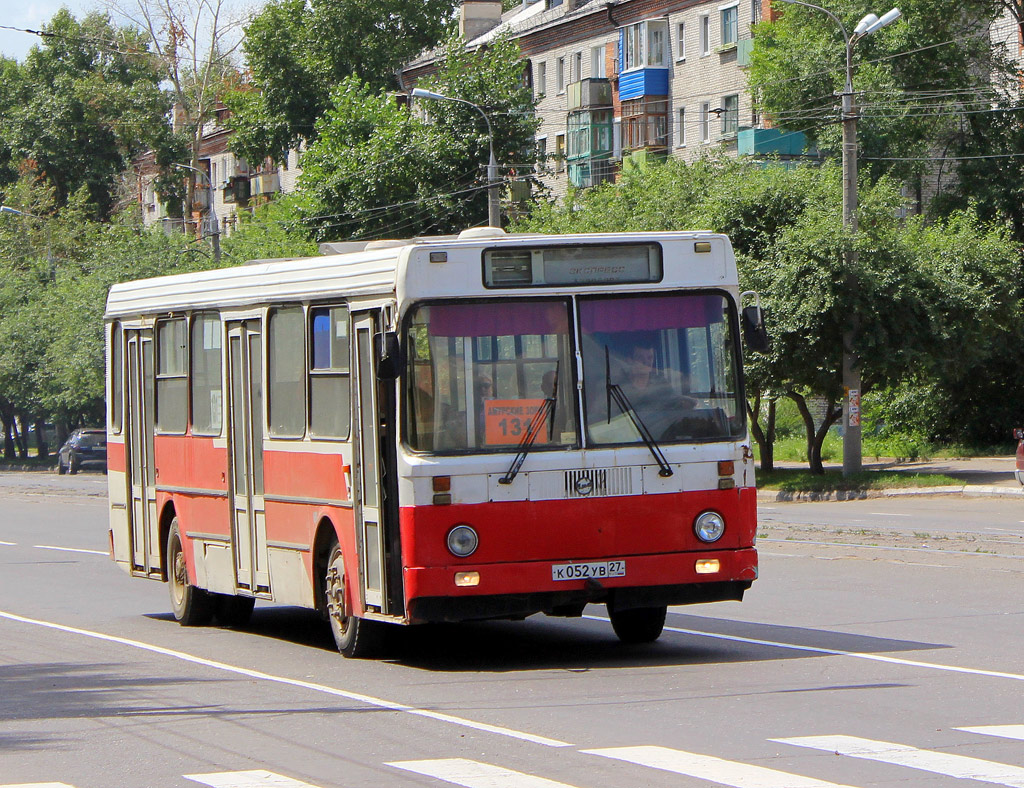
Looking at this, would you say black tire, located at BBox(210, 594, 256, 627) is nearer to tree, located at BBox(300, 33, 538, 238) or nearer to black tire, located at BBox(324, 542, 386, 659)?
black tire, located at BBox(324, 542, 386, 659)

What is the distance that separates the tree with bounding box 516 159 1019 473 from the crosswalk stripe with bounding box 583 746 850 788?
25270mm

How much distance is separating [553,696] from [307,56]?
6035 centimetres

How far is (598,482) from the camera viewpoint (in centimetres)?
1048

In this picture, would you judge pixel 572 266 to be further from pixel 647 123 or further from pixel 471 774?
pixel 647 123

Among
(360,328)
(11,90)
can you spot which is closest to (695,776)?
(360,328)

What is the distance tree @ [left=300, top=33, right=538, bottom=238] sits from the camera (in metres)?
55.0

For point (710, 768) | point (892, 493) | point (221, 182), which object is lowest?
point (892, 493)

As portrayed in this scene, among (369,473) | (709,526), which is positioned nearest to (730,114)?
(709,526)

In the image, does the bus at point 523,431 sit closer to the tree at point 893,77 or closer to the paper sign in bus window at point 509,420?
the paper sign in bus window at point 509,420

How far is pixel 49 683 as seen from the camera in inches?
420

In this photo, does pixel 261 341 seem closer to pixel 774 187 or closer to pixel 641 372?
pixel 641 372

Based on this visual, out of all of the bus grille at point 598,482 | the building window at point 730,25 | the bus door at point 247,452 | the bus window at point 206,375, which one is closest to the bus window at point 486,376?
the bus grille at point 598,482

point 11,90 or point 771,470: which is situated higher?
point 11,90

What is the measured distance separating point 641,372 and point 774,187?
24.8 meters
